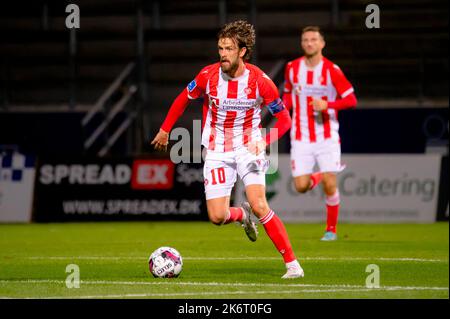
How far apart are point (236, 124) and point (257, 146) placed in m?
0.57

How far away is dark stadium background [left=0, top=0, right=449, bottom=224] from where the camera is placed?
18.3 metres

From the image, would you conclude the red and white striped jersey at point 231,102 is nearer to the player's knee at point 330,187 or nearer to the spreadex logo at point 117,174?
the player's knee at point 330,187

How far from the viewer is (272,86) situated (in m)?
8.20

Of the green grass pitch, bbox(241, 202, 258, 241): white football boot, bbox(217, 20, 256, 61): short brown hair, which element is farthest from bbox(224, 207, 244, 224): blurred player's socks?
bbox(217, 20, 256, 61): short brown hair

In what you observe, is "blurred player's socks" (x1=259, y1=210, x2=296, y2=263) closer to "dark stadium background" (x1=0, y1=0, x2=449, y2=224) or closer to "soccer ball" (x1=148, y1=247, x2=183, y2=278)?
"soccer ball" (x1=148, y1=247, x2=183, y2=278)

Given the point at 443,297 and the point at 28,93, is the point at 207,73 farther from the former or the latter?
the point at 28,93

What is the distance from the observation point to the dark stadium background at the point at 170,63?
1828cm

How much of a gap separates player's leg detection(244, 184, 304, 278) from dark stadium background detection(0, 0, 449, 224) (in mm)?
9943

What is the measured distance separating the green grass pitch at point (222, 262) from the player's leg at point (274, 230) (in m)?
0.12

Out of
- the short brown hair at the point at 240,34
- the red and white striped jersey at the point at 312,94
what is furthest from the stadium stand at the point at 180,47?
the short brown hair at the point at 240,34

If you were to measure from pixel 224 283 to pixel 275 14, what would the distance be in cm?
1417

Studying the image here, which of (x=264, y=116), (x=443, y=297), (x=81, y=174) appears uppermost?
(x=264, y=116)

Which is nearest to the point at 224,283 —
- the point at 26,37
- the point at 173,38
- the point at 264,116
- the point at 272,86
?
the point at 272,86

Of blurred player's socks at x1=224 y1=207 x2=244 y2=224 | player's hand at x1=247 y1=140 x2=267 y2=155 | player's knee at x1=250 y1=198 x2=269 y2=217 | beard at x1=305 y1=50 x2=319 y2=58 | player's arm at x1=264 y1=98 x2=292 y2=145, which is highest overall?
beard at x1=305 y1=50 x2=319 y2=58
